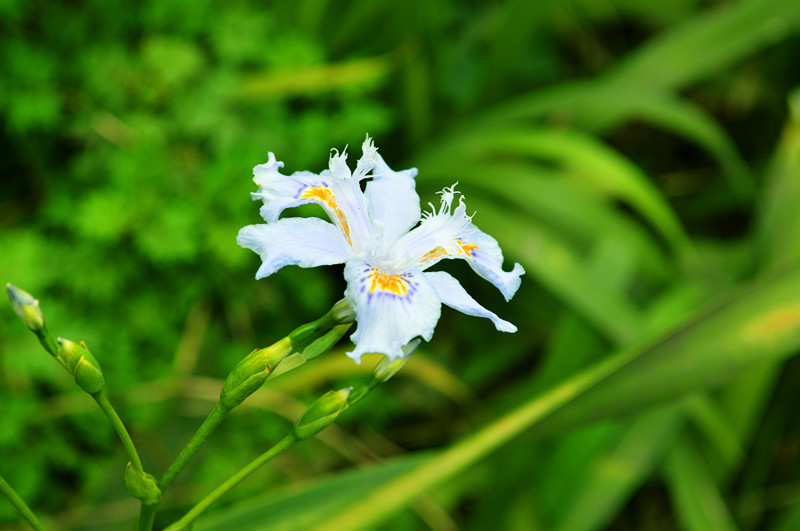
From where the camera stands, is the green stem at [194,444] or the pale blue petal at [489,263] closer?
the green stem at [194,444]

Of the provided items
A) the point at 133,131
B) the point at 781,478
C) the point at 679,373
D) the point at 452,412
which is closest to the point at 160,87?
the point at 133,131

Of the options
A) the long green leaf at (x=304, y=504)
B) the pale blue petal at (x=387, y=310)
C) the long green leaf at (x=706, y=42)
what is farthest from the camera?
the long green leaf at (x=706, y=42)

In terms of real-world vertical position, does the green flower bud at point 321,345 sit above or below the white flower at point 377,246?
below

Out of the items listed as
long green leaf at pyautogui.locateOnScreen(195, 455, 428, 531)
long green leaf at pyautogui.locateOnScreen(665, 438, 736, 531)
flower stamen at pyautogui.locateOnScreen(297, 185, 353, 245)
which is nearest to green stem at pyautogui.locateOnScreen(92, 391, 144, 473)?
flower stamen at pyautogui.locateOnScreen(297, 185, 353, 245)

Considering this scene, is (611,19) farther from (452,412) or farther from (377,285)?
(377,285)

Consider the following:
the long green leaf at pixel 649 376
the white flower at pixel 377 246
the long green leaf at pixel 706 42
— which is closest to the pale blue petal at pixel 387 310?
the white flower at pixel 377 246

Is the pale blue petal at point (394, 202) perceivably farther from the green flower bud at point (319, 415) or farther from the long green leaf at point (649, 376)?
the long green leaf at point (649, 376)

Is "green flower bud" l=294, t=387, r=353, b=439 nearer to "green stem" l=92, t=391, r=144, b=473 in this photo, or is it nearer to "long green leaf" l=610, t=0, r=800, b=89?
"green stem" l=92, t=391, r=144, b=473
